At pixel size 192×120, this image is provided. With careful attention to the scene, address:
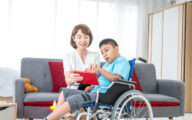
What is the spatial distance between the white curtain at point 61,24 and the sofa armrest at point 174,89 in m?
2.44

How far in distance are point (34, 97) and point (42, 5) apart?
3067 millimetres

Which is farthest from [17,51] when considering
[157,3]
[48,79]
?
[157,3]

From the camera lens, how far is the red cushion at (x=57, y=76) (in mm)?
3018

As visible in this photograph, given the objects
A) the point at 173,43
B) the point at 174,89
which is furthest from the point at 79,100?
the point at 173,43

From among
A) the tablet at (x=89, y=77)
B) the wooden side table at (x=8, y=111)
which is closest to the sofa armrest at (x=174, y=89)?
the tablet at (x=89, y=77)

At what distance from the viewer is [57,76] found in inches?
120

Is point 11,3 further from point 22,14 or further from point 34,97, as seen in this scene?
point 34,97

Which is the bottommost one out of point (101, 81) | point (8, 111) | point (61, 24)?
point (8, 111)

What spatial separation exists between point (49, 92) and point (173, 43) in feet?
9.39

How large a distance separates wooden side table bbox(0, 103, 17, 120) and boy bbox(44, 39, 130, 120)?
581mm

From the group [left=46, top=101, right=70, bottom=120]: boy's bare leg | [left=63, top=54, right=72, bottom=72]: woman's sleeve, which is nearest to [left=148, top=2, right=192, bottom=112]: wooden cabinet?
[left=63, top=54, right=72, bottom=72]: woman's sleeve

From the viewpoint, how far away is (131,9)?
19.1ft

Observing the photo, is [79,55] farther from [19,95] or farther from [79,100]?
[19,95]

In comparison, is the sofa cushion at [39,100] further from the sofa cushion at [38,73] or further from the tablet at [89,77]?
the tablet at [89,77]
